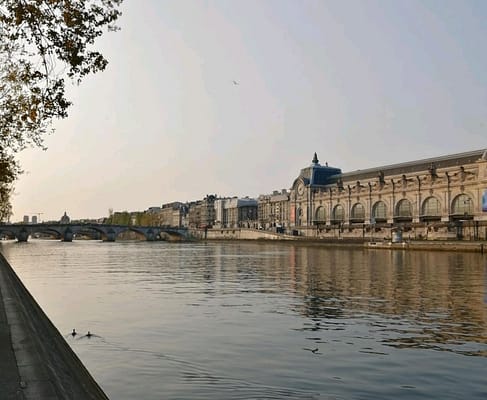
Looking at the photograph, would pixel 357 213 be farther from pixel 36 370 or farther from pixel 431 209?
pixel 36 370

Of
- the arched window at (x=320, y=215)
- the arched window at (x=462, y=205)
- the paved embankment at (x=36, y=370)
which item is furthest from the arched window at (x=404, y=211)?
the paved embankment at (x=36, y=370)

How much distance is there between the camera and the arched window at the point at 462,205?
308 feet

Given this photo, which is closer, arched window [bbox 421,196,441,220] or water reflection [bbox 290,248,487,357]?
water reflection [bbox 290,248,487,357]

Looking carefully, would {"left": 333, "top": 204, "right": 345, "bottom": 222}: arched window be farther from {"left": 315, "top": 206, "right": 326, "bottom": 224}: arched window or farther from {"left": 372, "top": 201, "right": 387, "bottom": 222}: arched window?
{"left": 372, "top": 201, "right": 387, "bottom": 222}: arched window

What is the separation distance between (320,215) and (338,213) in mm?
8025

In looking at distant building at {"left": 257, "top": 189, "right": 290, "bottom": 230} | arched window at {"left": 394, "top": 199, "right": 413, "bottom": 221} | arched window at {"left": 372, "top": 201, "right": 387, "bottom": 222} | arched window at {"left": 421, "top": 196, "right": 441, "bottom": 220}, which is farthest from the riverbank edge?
distant building at {"left": 257, "top": 189, "right": 290, "bottom": 230}

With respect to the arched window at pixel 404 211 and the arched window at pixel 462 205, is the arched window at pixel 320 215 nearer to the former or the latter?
the arched window at pixel 404 211

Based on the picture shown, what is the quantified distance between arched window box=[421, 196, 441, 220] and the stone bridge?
286ft

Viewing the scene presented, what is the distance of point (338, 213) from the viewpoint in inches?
5246

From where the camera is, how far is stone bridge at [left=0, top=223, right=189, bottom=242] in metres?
144

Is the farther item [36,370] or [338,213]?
[338,213]

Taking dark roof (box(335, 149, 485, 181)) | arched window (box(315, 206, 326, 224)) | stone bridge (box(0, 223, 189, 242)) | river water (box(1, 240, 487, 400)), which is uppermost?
dark roof (box(335, 149, 485, 181))

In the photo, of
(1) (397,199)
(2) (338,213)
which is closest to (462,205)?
(1) (397,199)

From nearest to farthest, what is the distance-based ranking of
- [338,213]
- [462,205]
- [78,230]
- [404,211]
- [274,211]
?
[462,205] → [404,211] → [338,213] → [78,230] → [274,211]
